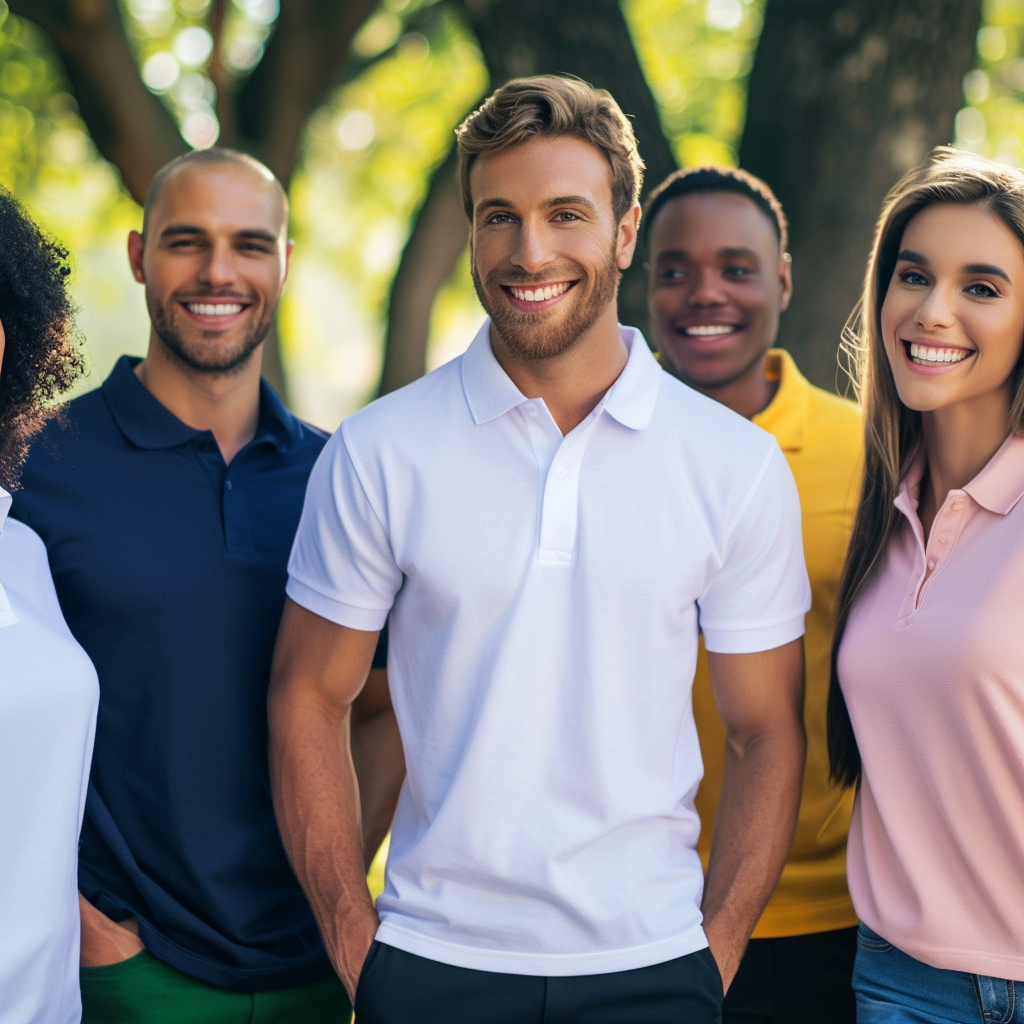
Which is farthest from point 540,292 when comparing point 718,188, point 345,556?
point 718,188

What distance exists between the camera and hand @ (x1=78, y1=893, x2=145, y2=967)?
2.82 meters

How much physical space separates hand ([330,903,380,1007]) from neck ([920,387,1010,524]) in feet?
5.22

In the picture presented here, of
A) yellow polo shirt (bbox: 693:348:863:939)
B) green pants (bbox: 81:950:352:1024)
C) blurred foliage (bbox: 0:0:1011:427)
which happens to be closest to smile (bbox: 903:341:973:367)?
yellow polo shirt (bbox: 693:348:863:939)

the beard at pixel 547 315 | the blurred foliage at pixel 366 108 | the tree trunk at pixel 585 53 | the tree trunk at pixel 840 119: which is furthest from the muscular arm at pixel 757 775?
the blurred foliage at pixel 366 108

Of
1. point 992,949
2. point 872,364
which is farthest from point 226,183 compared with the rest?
point 992,949

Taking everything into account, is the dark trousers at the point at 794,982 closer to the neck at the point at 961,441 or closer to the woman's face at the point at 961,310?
the neck at the point at 961,441

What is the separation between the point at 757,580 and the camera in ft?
8.95

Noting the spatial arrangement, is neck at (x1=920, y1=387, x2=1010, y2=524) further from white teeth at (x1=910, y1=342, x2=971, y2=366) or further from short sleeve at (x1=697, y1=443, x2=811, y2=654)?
short sleeve at (x1=697, y1=443, x2=811, y2=654)

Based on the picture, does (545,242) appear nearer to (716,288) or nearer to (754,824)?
(716,288)

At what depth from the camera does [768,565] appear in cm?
275

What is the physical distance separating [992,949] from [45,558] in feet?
7.38

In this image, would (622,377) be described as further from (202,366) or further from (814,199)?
(814,199)

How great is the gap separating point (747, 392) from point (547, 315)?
1218 mm

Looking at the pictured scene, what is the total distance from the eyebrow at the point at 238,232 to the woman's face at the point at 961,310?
5.72ft
